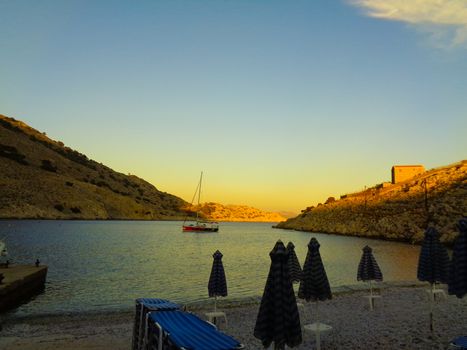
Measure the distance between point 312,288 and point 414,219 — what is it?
3093 inches

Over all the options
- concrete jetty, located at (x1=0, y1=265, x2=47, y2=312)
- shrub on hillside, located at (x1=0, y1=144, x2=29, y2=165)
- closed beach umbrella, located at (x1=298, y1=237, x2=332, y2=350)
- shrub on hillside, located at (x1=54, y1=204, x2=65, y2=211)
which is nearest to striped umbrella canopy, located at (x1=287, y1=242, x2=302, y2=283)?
closed beach umbrella, located at (x1=298, y1=237, x2=332, y2=350)

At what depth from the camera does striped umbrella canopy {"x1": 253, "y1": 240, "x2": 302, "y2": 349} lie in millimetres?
7695

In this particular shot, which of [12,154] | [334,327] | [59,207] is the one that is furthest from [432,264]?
[12,154]

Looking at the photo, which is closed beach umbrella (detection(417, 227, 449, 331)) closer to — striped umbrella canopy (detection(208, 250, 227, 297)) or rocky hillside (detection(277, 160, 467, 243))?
striped umbrella canopy (detection(208, 250, 227, 297))

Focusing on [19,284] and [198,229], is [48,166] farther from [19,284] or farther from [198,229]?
[19,284]

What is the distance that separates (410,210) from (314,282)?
269 ft

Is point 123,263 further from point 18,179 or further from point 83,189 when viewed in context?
point 83,189

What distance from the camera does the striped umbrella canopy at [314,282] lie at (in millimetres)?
12406

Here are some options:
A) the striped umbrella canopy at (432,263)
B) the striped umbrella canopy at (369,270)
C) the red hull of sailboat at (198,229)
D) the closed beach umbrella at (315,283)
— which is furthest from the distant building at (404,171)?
the closed beach umbrella at (315,283)

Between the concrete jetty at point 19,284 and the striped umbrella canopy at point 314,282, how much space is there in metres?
16.0

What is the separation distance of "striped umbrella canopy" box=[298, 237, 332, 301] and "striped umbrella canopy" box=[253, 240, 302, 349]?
4.76m

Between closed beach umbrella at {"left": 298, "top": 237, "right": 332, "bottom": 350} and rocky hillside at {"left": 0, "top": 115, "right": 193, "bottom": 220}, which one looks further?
rocky hillside at {"left": 0, "top": 115, "right": 193, "bottom": 220}

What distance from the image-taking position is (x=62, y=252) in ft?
179

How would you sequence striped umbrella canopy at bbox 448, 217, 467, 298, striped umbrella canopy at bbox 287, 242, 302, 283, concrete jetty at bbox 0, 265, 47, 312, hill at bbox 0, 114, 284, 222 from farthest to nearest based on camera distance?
1. hill at bbox 0, 114, 284, 222
2. concrete jetty at bbox 0, 265, 47, 312
3. striped umbrella canopy at bbox 287, 242, 302, 283
4. striped umbrella canopy at bbox 448, 217, 467, 298
